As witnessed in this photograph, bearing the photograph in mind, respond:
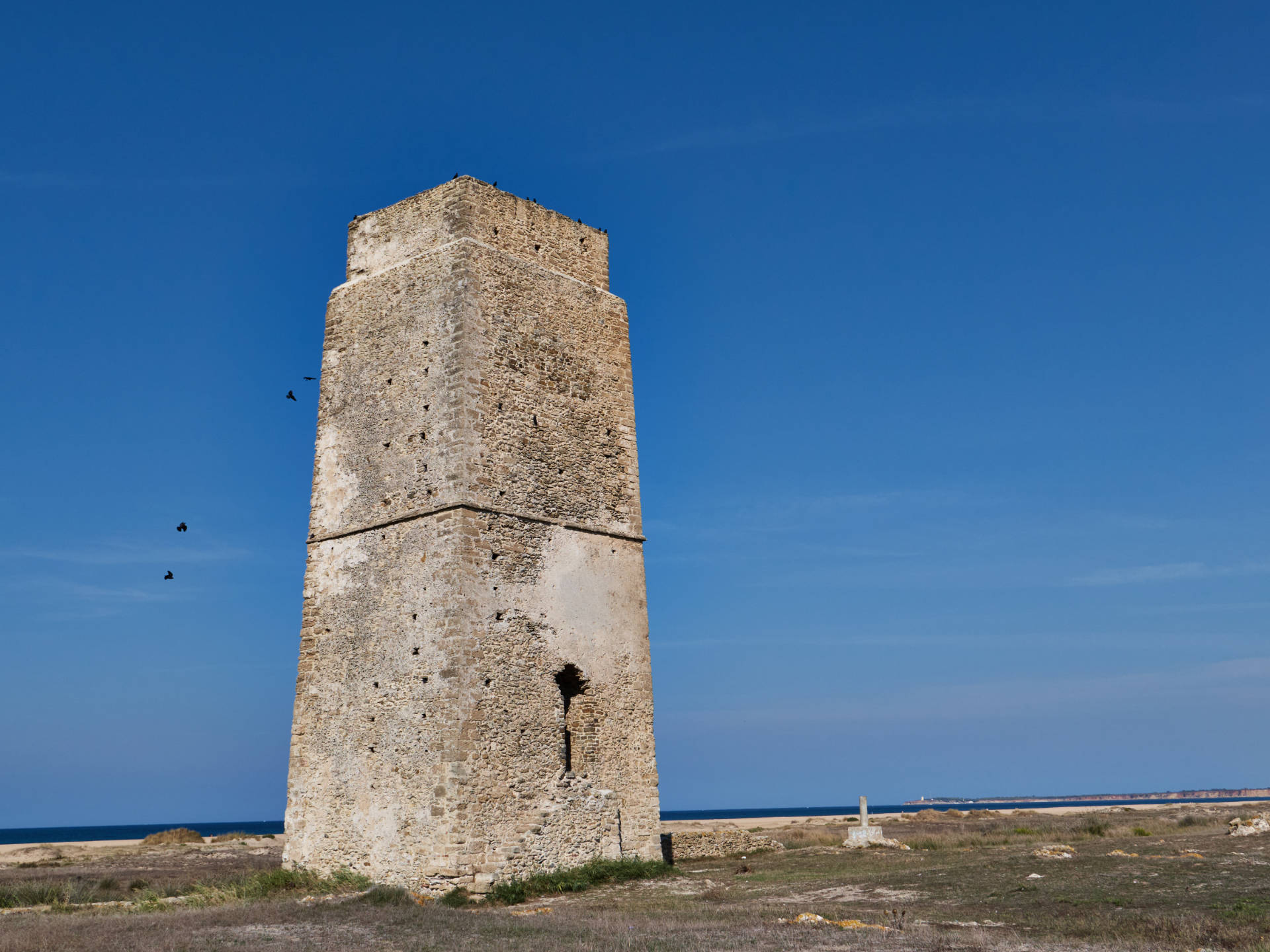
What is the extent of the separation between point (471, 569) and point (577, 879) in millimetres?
4717

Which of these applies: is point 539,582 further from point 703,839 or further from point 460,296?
point 703,839

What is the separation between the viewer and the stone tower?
1448 centimetres

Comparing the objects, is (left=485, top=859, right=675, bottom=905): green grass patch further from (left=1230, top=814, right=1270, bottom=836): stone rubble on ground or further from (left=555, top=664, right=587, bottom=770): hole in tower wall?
(left=1230, top=814, right=1270, bottom=836): stone rubble on ground

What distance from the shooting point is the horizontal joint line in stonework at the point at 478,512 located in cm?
1506

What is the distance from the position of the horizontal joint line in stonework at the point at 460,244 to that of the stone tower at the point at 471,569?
2.1 inches

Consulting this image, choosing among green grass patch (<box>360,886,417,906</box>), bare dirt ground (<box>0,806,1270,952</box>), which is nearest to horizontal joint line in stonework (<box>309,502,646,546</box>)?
green grass patch (<box>360,886,417,906</box>)

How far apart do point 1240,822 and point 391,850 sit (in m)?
16.6

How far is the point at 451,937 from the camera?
1030cm

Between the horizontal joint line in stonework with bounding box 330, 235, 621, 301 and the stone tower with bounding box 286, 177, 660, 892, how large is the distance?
54 mm

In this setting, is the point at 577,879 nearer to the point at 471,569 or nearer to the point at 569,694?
the point at 569,694

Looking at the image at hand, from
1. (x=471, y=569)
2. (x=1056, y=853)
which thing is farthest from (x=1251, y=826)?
(x=471, y=569)

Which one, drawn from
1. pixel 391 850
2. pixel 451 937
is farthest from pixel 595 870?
pixel 451 937

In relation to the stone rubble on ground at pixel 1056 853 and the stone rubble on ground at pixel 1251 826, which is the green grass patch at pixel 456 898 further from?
the stone rubble on ground at pixel 1251 826

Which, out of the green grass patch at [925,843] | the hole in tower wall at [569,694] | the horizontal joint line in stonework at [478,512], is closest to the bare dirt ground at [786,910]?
the green grass patch at [925,843]
